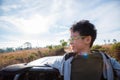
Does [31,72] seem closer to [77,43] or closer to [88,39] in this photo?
[77,43]

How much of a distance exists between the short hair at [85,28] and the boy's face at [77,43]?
57 mm

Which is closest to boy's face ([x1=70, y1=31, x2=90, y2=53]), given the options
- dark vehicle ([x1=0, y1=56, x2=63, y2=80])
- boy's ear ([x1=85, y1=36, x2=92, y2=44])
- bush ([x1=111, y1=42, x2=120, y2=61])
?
boy's ear ([x1=85, y1=36, x2=92, y2=44])

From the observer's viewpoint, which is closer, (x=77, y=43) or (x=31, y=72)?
(x=31, y=72)

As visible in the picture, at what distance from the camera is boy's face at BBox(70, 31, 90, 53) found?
114 inches

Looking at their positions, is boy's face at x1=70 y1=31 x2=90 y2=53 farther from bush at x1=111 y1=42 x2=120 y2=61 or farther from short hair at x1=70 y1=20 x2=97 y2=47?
bush at x1=111 y1=42 x2=120 y2=61

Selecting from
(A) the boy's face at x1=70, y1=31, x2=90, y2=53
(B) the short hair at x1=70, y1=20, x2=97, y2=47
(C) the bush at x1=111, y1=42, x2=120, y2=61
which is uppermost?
(B) the short hair at x1=70, y1=20, x2=97, y2=47

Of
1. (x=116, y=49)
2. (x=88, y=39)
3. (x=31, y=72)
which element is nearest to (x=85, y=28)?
(x=88, y=39)

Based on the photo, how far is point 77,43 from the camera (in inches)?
115

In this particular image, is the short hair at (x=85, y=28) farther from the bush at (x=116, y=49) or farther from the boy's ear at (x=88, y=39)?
the bush at (x=116, y=49)

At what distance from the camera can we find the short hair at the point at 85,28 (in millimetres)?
2967

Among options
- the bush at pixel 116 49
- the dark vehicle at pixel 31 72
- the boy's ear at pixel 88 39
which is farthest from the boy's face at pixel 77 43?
the bush at pixel 116 49

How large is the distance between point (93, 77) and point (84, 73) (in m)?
0.11

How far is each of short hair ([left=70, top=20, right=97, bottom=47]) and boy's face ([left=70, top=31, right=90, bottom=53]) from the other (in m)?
0.06

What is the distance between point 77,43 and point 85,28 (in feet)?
0.79
